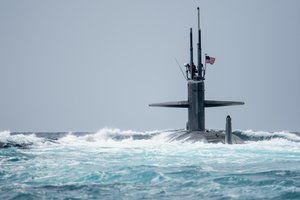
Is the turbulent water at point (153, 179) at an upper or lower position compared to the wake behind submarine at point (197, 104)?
lower

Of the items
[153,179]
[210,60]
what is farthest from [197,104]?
[153,179]

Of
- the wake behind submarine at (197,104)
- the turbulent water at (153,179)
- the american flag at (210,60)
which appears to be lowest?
the turbulent water at (153,179)

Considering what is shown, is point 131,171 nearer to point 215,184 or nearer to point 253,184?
point 215,184

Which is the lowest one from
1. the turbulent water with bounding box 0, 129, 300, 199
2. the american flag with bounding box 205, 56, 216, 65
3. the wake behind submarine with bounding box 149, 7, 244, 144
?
the turbulent water with bounding box 0, 129, 300, 199

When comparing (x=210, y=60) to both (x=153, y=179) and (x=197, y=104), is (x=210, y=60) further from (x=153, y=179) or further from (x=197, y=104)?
(x=153, y=179)

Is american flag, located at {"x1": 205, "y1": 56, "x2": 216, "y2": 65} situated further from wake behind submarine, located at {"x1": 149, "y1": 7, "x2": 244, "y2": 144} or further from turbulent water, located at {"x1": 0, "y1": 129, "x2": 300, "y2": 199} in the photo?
turbulent water, located at {"x1": 0, "y1": 129, "x2": 300, "y2": 199}

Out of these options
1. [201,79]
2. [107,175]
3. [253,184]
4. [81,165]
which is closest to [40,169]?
[81,165]

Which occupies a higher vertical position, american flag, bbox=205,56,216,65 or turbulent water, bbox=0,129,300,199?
american flag, bbox=205,56,216,65

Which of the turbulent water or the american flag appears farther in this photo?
the american flag

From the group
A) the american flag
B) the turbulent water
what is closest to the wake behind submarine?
the american flag

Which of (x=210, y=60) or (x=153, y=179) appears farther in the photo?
(x=210, y=60)

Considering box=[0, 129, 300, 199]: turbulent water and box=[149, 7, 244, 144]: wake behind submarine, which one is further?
box=[149, 7, 244, 144]: wake behind submarine

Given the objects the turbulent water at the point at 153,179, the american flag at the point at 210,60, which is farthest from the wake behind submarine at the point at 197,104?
the turbulent water at the point at 153,179

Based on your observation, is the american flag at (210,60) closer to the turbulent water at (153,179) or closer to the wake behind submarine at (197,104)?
the wake behind submarine at (197,104)
